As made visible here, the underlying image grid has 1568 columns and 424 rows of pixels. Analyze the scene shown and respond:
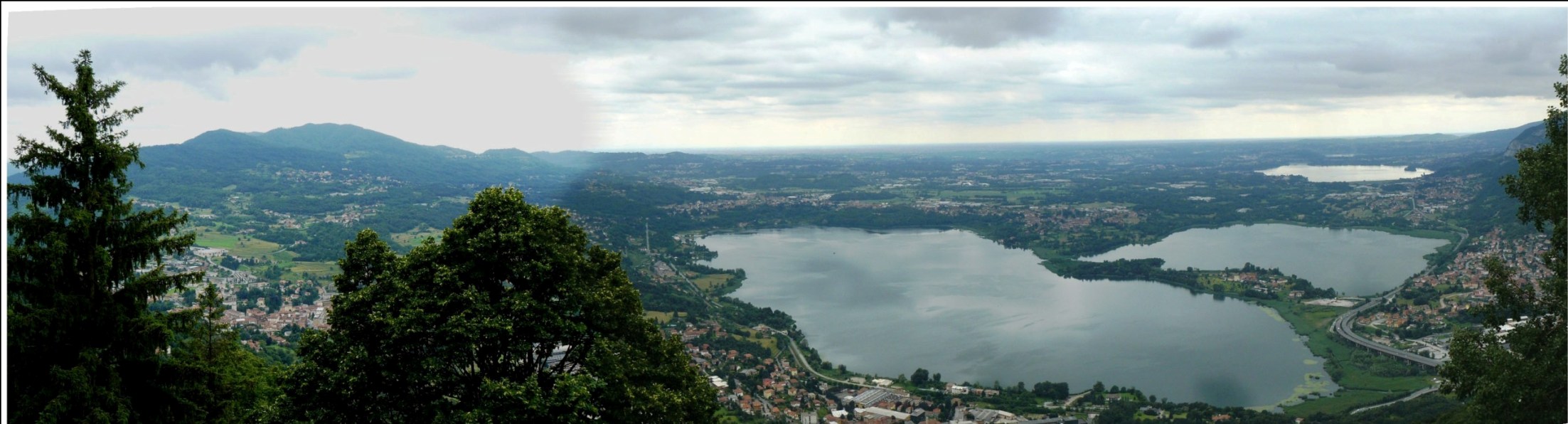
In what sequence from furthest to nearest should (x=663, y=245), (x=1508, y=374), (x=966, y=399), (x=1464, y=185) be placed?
(x=1464, y=185), (x=663, y=245), (x=966, y=399), (x=1508, y=374)

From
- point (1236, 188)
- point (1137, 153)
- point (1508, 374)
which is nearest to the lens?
point (1508, 374)

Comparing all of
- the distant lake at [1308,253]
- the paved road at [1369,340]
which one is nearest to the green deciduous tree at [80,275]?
the paved road at [1369,340]

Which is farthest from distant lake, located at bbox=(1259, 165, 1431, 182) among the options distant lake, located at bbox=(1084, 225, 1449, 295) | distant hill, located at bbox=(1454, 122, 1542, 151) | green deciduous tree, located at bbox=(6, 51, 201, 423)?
green deciduous tree, located at bbox=(6, 51, 201, 423)

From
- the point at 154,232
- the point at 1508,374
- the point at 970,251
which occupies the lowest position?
the point at 970,251

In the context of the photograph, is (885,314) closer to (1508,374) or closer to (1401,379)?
(1401,379)

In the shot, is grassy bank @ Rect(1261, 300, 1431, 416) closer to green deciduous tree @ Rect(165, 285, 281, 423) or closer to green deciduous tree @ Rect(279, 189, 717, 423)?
green deciduous tree @ Rect(279, 189, 717, 423)

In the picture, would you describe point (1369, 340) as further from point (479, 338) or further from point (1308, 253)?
point (479, 338)

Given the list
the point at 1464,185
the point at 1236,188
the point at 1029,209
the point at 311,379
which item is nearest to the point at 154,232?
the point at 311,379

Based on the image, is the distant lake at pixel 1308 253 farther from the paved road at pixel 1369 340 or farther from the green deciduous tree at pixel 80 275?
the green deciduous tree at pixel 80 275
